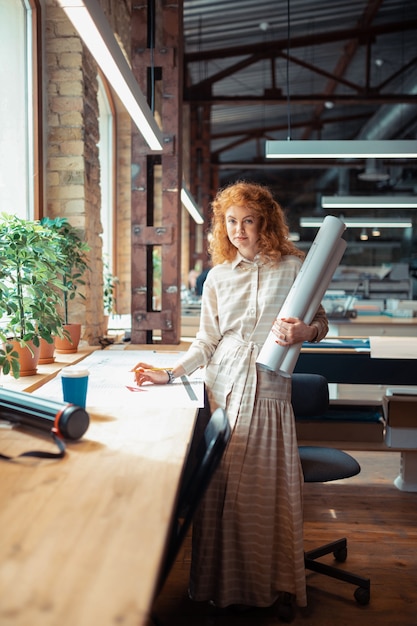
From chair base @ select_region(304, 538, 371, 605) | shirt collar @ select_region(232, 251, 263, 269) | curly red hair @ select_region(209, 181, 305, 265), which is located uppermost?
curly red hair @ select_region(209, 181, 305, 265)

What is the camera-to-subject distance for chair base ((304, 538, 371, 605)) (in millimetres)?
2510

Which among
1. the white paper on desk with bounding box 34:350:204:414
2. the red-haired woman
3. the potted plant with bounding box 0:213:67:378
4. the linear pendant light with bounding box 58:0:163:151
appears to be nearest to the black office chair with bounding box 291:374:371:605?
the red-haired woman

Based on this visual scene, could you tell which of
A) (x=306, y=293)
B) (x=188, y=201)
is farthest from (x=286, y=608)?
(x=188, y=201)

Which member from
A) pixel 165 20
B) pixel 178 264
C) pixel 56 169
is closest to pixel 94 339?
pixel 178 264

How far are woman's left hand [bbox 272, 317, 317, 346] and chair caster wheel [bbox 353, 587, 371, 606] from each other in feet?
3.83

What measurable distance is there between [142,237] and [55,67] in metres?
1.26

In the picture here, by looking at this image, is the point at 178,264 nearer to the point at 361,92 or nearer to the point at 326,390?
the point at 326,390

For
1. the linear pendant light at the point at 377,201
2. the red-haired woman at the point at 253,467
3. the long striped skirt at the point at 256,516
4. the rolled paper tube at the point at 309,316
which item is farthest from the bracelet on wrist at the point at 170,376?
the linear pendant light at the point at 377,201

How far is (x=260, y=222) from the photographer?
2.41 meters

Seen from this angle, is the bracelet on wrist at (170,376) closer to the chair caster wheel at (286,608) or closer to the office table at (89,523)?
the office table at (89,523)

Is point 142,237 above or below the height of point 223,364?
above

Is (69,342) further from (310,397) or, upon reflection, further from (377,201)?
(377,201)

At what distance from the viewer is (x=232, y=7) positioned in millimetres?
7625

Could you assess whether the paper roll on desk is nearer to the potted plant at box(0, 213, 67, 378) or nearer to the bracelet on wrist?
the bracelet on wrist
